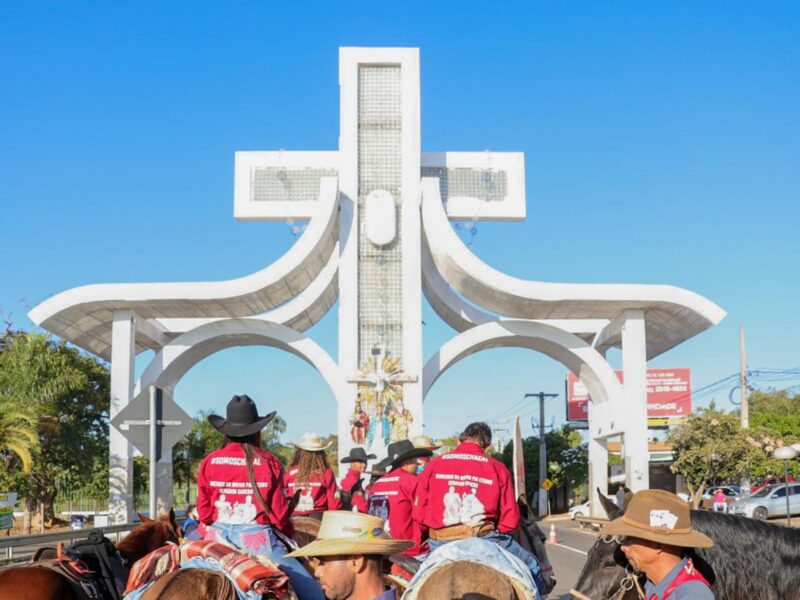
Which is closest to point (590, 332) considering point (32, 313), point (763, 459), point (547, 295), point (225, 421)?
point (547, 295)

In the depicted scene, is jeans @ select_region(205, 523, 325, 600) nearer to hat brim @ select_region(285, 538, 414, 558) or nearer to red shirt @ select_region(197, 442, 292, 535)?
red shirt @ select_region(197, 442, 292, 535)

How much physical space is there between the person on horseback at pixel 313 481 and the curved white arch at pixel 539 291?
70.3 feet

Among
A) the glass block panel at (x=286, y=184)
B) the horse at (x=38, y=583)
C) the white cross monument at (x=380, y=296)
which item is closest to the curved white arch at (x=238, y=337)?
the white cross monument at (x=380, y=296)

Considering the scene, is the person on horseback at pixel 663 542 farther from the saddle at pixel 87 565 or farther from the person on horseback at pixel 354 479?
the person on horseback at pixel 354 479

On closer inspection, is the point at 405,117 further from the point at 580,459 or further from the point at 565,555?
the point at 580,459

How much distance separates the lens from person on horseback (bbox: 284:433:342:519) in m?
9.95

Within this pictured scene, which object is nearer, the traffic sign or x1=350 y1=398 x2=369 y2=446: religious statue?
the traffic sign

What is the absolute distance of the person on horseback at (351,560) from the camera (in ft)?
14.5

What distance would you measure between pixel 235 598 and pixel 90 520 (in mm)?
35674

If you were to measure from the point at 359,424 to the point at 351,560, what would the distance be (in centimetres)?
2633

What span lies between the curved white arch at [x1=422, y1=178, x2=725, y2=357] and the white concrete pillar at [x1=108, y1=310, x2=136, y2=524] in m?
9.60

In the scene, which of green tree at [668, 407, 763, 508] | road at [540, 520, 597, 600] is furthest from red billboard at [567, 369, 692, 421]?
road at [540, 520, 597, 600]

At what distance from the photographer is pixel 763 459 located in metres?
42.6

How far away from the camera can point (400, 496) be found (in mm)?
8781
